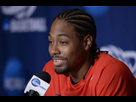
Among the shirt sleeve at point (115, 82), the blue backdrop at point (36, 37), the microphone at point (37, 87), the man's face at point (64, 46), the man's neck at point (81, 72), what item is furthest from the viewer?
the blue backdrop at point (36, 37)

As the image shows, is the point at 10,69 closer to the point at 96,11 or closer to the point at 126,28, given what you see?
the point at 96,11

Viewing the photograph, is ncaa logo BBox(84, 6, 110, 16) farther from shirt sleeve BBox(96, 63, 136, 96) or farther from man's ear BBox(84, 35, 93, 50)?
shirt sleeve BBox(96, 63, 136, 96)

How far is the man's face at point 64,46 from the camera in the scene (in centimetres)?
95

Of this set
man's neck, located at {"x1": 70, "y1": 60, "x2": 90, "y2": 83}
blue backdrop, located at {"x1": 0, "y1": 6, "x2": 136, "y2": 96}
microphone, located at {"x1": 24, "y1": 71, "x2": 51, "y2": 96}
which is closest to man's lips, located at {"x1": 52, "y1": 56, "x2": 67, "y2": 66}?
man's neck, located at {"x1": 70, "y1": 60, "x2": 90, "y2": 83}

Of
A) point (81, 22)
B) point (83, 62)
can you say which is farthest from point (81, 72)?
point (81, 22)

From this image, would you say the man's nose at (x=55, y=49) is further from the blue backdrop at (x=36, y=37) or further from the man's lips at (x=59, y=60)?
the blue backdrop at (x=36, y=37)

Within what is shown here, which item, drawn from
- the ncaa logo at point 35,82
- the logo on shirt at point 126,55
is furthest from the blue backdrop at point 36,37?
the ncaa logo at point 35,82

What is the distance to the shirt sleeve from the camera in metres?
0.82

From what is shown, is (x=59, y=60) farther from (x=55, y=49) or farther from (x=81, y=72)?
(x=81, y=72)

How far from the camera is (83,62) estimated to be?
3.44 feet

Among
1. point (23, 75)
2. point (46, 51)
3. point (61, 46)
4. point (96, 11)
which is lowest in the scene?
point (23, 75)

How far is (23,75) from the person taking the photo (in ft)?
6.51

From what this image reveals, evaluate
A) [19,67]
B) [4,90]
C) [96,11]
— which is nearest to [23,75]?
[19,67]
